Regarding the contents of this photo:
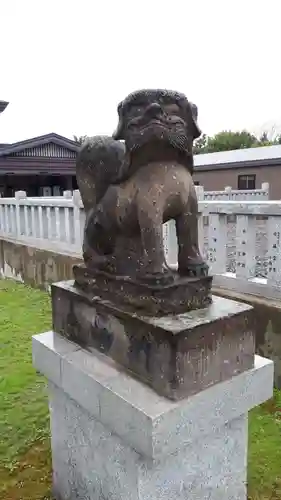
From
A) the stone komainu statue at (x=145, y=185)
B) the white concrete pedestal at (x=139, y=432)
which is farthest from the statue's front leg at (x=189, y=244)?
the white concrete pedestal at (x=139, y=432)

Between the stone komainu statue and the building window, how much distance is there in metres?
15.1

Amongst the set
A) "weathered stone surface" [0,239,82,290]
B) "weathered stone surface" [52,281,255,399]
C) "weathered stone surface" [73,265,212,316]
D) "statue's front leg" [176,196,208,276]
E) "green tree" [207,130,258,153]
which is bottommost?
"weathered stone surface" [0,239,82,290]

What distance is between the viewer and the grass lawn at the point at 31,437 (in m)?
2.25

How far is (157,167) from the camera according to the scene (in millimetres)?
1700

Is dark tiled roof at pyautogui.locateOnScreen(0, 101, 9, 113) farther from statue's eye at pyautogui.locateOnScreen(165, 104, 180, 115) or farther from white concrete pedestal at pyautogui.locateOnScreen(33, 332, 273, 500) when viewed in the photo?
statue's eye at pyautogui.locateOnScreen(165, 104, 180, 115)

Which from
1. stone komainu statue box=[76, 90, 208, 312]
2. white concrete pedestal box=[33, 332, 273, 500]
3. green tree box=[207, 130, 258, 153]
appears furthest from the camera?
green tree box=[207, 130, 258, 153]

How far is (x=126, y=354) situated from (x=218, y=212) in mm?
2192

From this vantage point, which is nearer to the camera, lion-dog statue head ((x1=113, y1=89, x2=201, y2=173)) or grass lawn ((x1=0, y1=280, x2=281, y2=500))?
lion-dog statue head ((x1=113, y1=89, x2=201, y2=173))

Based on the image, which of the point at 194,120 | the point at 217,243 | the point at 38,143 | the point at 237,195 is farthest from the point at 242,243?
the point at 38,143

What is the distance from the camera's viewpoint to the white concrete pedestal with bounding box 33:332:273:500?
152cm

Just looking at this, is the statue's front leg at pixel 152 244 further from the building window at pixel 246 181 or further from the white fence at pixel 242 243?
the building window at pixel 246 181

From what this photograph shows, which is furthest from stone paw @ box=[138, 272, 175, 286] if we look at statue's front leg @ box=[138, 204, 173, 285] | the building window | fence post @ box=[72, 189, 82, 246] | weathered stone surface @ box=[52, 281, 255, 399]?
the building window

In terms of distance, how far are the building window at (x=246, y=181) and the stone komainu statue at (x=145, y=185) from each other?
49.4 feet

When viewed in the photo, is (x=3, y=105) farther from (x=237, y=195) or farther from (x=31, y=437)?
(x=237, y=195)
